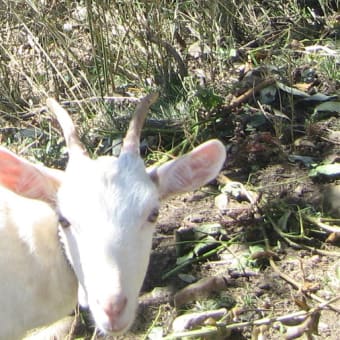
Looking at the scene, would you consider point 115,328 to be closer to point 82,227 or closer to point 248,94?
point 82,227

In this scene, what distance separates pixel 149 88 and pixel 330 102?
1321 mm

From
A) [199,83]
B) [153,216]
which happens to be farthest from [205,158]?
[199,83]

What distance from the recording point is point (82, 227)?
13.0ft

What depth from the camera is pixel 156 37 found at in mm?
6812

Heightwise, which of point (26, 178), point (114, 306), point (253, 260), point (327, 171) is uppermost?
point (26, 178)

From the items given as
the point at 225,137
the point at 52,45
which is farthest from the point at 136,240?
the point at 52,45

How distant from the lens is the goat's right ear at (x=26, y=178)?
13.7 ft

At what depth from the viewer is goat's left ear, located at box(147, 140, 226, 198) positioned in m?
4.33

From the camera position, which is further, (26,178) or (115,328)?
(26,178)

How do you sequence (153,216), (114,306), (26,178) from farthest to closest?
(26,178), (153,216), (114,306)

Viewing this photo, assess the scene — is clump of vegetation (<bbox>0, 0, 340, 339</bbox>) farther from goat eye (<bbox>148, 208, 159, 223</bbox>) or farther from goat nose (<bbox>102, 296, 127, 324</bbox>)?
goat nose (<bbox>102, 296, 127, 324</bbox>)

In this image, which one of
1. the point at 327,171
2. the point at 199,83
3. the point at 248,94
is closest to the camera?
the point at 327,171

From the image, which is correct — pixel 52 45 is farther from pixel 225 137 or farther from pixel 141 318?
pixel 141 318

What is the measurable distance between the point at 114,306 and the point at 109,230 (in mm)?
317
